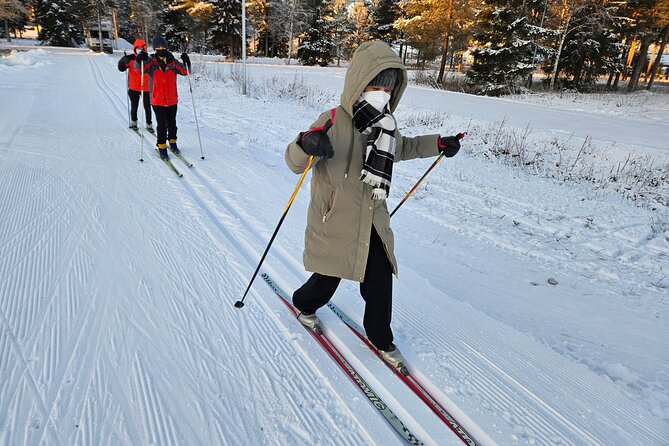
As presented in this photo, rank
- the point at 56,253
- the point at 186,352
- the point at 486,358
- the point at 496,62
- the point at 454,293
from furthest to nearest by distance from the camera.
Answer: the point at 496,62, the point at 454,293, the point at 56,253, the point at 486,358, the point at 186,352

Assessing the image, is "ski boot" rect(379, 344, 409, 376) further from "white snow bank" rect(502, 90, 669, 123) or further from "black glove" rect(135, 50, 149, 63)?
"white snow bank" rect(502, 90, 669, 123)

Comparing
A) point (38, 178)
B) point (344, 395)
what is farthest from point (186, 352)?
point (38, 178)

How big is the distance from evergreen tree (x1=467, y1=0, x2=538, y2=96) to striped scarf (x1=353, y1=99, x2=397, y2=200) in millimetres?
21504

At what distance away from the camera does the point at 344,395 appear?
229 cm

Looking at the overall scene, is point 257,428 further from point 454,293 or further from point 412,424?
A: point 454,293

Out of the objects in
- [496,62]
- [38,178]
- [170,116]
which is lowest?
[38,178]

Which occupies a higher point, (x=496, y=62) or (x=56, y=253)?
(x=496, y=62)

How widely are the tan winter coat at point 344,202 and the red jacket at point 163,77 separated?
518 centimetres

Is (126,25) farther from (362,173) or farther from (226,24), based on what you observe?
(362,173)

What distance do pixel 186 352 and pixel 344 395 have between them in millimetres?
1099

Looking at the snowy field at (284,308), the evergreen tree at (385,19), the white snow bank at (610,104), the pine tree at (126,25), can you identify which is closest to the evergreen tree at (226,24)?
the evergreen tree at (385,19)

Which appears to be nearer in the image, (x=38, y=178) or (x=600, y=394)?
(x=600, y=394)

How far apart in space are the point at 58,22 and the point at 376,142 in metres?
54.5

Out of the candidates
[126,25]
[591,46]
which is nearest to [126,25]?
[126,25]
